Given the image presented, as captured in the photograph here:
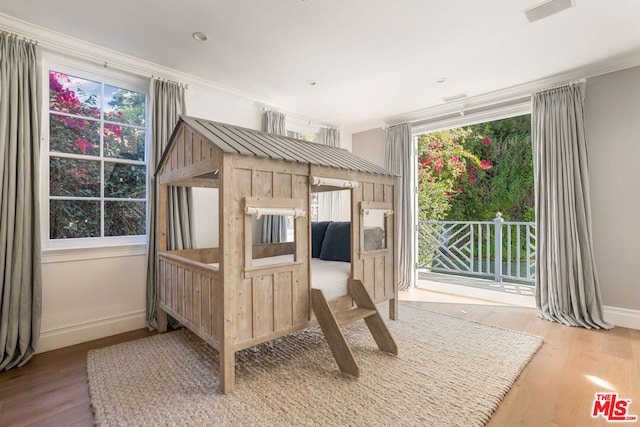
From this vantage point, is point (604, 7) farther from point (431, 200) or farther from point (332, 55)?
point (431, 200)

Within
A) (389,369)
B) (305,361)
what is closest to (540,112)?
(389,369)

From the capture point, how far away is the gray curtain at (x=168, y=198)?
2916 mm

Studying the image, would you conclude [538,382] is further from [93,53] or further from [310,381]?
[93,53]

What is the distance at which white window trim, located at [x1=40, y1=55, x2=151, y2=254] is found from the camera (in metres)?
2.52

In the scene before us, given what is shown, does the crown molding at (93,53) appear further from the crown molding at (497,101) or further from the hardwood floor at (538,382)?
the crown molding at (497,101)

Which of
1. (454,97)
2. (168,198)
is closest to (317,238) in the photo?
(168,198)

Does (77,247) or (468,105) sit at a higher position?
(468,105)

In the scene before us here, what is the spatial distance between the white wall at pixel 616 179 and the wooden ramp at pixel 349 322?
8.13 feet

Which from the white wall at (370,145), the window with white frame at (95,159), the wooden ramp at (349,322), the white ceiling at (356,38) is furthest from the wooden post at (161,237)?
the white wall at (370,145)

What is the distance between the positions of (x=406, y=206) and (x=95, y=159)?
3778 millimetres

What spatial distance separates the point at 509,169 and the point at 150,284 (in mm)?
7221

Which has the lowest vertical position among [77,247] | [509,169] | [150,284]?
[150,284]

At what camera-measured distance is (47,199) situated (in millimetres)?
2535

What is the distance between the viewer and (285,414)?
63.9 inches
